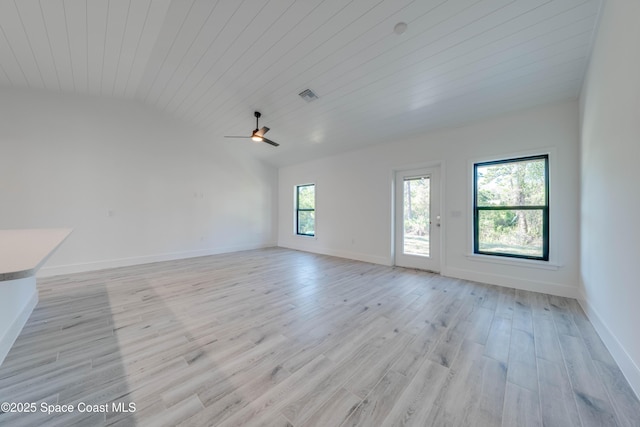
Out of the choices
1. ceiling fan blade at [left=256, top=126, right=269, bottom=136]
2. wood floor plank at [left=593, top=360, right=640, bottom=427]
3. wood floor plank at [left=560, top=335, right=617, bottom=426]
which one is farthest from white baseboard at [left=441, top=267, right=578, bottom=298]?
ceiling fan blade at [left=256, top=126, right=269, bottom=136]

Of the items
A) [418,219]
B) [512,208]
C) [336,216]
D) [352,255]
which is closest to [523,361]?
[512,208]

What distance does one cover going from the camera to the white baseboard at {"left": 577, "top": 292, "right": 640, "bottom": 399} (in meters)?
1.48

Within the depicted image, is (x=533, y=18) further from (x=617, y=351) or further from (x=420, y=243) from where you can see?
(x=420, y=243)

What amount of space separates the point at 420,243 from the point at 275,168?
4806 millimetres

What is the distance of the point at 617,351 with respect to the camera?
1753 millimetres

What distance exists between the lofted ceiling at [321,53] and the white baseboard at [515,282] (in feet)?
8.07

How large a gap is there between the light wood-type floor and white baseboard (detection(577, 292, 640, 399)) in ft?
0.18

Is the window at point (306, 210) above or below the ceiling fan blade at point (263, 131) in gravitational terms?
below

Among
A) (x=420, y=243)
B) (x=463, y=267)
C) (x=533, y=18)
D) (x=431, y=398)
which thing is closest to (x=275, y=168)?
(x=420, y=243)

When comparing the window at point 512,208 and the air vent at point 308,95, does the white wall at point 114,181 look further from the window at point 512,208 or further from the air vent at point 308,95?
the window at point 512,208

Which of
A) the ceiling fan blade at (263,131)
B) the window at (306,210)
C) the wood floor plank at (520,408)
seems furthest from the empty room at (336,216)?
the window at (306,210)

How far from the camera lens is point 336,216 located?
19.3 ft

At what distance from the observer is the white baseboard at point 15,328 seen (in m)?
1.78

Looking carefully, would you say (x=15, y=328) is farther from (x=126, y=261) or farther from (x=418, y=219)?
(x=418, y=219)
